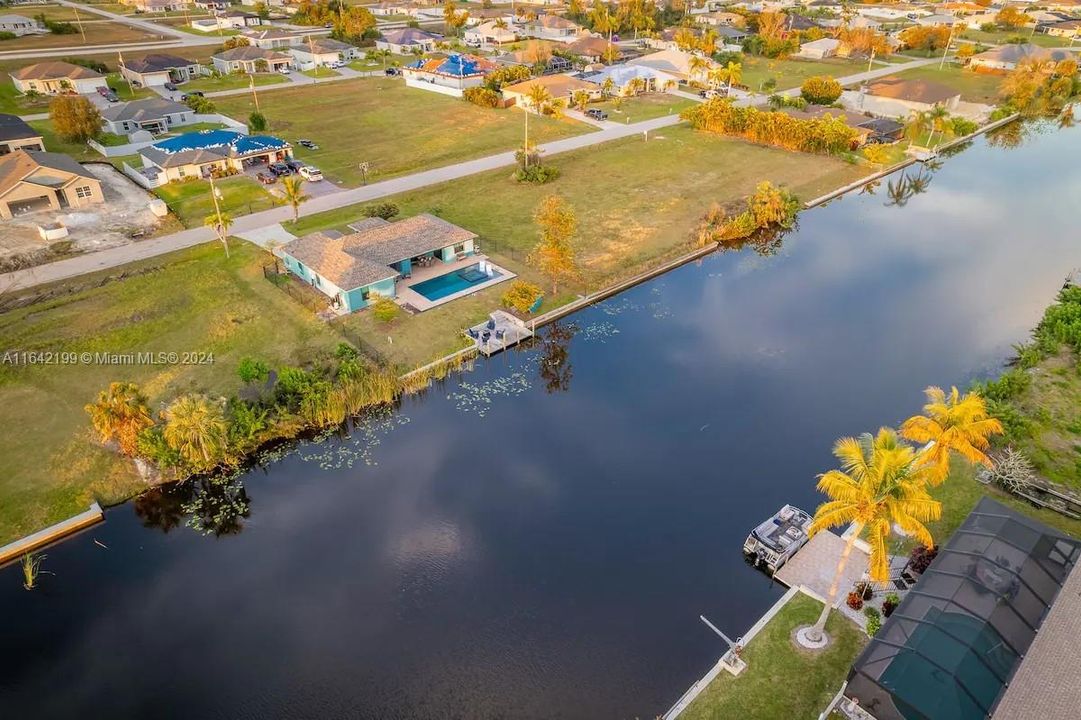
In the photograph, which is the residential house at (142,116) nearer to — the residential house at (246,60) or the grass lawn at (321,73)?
the residential house at (246,60)

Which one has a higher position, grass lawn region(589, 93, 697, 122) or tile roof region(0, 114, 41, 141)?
tile roof region(0, 114, 41, 141)

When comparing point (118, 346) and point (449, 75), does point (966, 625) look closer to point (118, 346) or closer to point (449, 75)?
point (118, 346)

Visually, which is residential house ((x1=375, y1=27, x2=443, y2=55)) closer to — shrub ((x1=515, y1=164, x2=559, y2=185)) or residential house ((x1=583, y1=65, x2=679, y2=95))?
residential house ((x1=583, y1=65, x2=679, y2=95))

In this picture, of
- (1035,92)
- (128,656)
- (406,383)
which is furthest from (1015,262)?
(128,656)

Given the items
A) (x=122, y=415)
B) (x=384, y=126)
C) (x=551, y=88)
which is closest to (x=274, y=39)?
(x=384, y=126)

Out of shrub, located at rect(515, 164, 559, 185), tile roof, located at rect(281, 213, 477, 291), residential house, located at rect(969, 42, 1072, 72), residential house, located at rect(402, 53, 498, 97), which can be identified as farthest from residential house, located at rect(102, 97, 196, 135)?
residential house, located at rect(969, 42, 1072, 72)

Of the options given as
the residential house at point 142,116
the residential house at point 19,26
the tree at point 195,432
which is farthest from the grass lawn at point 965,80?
the residential house at point 19,26
